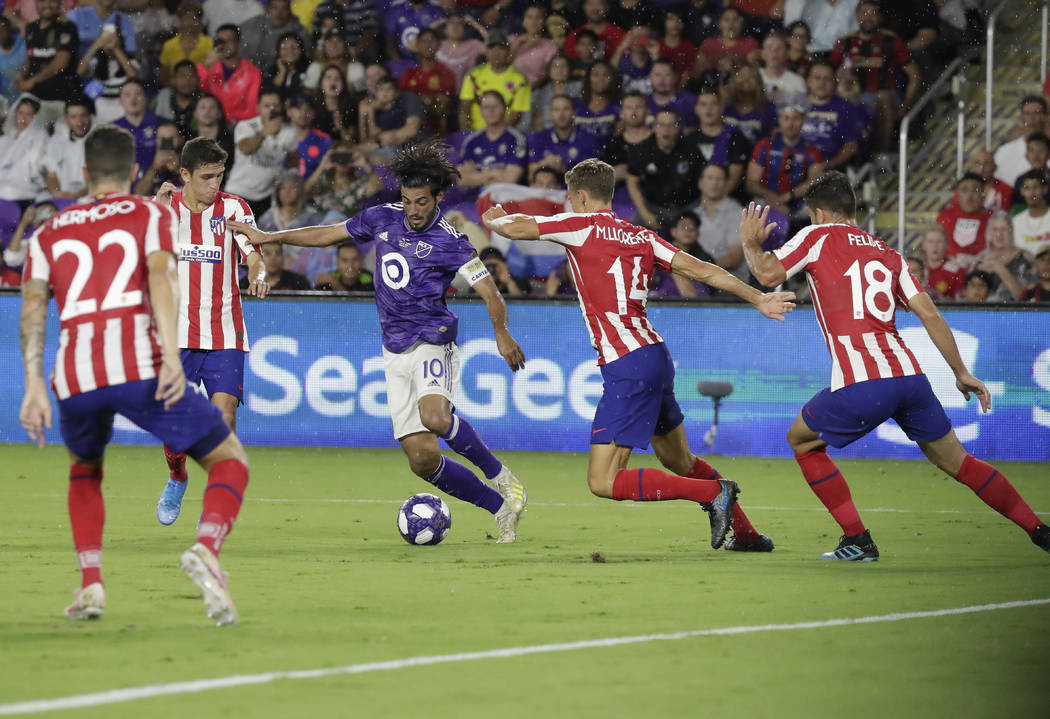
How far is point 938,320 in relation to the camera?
7.74m

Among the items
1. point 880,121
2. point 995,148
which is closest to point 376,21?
point 880,121

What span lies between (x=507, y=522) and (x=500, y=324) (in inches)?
44.7

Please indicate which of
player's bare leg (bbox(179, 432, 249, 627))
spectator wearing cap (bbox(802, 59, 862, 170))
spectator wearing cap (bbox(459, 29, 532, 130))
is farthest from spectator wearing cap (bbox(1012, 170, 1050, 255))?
player's bare leg (bbox(179, 432, 249, 627))

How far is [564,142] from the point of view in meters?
16.6

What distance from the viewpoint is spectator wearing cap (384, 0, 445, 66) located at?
60.1ft

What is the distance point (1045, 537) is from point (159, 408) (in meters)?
4.41

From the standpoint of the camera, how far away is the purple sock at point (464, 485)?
28.3ft

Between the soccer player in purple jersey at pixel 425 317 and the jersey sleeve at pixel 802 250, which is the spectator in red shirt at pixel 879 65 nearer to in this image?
the soccer player in purple jersey at pixel 425 317

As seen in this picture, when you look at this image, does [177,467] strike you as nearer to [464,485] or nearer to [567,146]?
[464,485]

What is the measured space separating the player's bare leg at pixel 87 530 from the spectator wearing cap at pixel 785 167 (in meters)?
10.7

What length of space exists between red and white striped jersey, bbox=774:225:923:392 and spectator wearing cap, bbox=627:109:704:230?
7898 mm

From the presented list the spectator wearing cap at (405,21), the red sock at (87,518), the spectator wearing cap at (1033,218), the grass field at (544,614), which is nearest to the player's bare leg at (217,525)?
the grass field at (544,614)

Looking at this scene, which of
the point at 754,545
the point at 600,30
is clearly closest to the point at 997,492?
the point at 754,545

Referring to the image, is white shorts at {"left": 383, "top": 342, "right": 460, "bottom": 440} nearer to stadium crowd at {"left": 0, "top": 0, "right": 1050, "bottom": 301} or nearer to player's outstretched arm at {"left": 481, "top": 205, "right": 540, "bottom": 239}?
player's outstretched arm at {"left": 481, "top": 205, "right": 540, "bottom": 239}
